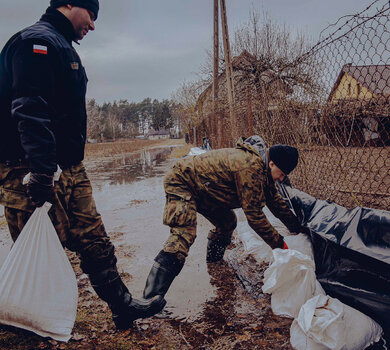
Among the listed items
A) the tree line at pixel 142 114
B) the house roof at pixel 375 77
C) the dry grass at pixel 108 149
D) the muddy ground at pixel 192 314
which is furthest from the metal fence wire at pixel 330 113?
the tree line at pixel 142 114

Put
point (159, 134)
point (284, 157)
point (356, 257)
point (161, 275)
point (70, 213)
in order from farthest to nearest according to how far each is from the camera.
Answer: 1. point (159, 134)
2. point (284, 157)
3. point (161, 275)
4. point (70, 213)
5. point (356, 257)

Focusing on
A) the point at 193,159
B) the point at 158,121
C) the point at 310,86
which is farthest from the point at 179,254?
the point at 158,121

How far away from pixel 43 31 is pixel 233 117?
5090 millimetres

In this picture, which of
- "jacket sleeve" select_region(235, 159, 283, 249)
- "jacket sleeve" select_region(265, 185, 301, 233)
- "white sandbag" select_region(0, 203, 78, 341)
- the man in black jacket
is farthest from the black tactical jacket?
"jacket sleeve" select_region(265, 185, 301, 233)

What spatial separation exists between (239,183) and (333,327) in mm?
1051

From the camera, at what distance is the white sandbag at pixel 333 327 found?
152cm

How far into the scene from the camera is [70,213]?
73.7 inches

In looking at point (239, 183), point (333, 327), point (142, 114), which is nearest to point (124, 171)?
point (239, 183)

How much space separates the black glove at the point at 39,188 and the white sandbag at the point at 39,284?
0.18 ft

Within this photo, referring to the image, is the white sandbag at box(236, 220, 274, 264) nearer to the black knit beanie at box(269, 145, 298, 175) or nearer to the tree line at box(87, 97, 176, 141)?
the black knit beanie at box(269, 145, 298, 175)

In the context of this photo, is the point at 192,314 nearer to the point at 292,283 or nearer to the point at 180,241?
the point at 180,241

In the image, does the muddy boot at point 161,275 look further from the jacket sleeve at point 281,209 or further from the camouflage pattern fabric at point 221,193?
the jacket sleeve at point 281,209

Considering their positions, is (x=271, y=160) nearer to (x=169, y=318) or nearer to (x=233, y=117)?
(x=169, y=318)

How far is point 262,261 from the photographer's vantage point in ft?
9.25
